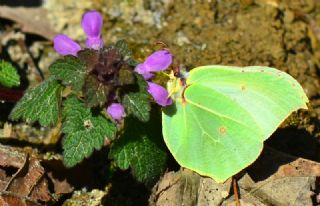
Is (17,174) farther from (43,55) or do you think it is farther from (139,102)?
(43,55)

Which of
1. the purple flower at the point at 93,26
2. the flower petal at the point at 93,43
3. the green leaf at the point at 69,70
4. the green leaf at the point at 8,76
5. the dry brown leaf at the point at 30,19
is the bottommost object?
the dry brown leaf at the point at 30,19

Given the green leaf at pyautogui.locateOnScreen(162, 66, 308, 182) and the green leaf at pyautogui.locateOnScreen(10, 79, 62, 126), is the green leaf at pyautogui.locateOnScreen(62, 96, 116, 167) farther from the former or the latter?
the green leaf at pyautogui.locateOnScreen(162, 66, 308, 182)

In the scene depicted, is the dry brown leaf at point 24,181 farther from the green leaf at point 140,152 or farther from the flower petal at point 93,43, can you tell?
the flower petal at point 93,43

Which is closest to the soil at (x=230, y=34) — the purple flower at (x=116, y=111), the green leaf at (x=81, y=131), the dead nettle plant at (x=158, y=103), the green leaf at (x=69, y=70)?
the dead nettle plant at (x=158, y=103)

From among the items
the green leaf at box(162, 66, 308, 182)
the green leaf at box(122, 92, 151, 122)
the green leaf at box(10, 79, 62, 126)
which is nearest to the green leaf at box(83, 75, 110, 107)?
the green leaf at box(122, 92, 151, 122)

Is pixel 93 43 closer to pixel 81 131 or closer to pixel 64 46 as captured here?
pixel 64 46

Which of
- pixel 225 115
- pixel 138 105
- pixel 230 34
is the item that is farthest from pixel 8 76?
pixel 230 34
